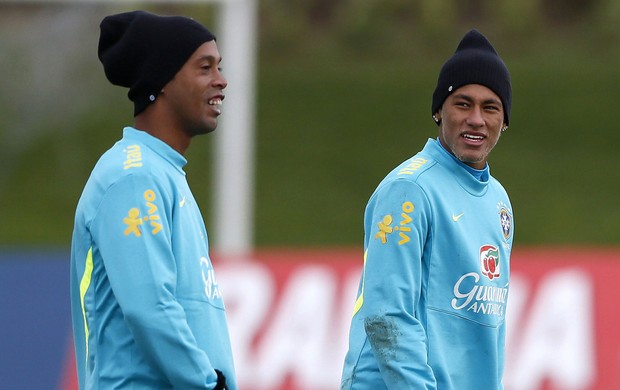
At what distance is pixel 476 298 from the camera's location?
180 inches

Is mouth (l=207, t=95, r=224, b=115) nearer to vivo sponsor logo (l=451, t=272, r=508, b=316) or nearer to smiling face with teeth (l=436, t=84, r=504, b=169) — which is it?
smiling face with teeth (l=436, t=84, r=504, b=169)

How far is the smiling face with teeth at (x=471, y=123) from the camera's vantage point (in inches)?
185

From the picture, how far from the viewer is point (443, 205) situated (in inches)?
180

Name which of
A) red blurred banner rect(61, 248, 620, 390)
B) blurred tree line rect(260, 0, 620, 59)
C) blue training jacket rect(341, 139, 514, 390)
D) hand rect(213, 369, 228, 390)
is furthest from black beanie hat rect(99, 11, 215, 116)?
blurred tree line rect(260, 0, 620, 59)

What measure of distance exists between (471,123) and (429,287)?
0.61 m

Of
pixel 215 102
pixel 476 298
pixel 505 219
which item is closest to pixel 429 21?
pixel 505 219

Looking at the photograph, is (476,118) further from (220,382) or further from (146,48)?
(220,382)

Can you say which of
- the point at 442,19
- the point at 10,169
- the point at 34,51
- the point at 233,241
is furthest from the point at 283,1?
the point at 233,241

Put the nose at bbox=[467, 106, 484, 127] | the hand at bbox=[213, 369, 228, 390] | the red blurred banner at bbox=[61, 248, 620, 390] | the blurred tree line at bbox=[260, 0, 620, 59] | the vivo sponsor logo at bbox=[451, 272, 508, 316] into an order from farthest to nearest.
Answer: the blurred tree line at bbox=[260, 0, 620, 59], the red blurred banner at bbox=[61, 248, 620, 390], the nose at bbox=[467, 106, 484, 127], the vivo sponsor logo at bbox=[451, 272, 508, 316], the hand at bbox=[213, 369, 228, 390]

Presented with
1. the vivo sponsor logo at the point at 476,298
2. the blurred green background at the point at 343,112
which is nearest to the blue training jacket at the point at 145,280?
the vivo sponsor logo at the point at 476,298

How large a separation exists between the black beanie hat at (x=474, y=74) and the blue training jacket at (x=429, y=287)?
22 cm

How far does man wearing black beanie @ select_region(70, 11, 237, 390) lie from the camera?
4008mm

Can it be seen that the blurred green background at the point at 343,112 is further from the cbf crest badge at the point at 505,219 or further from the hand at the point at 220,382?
the hand at the point at 220,382

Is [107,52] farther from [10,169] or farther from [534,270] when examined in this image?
[10,169]
